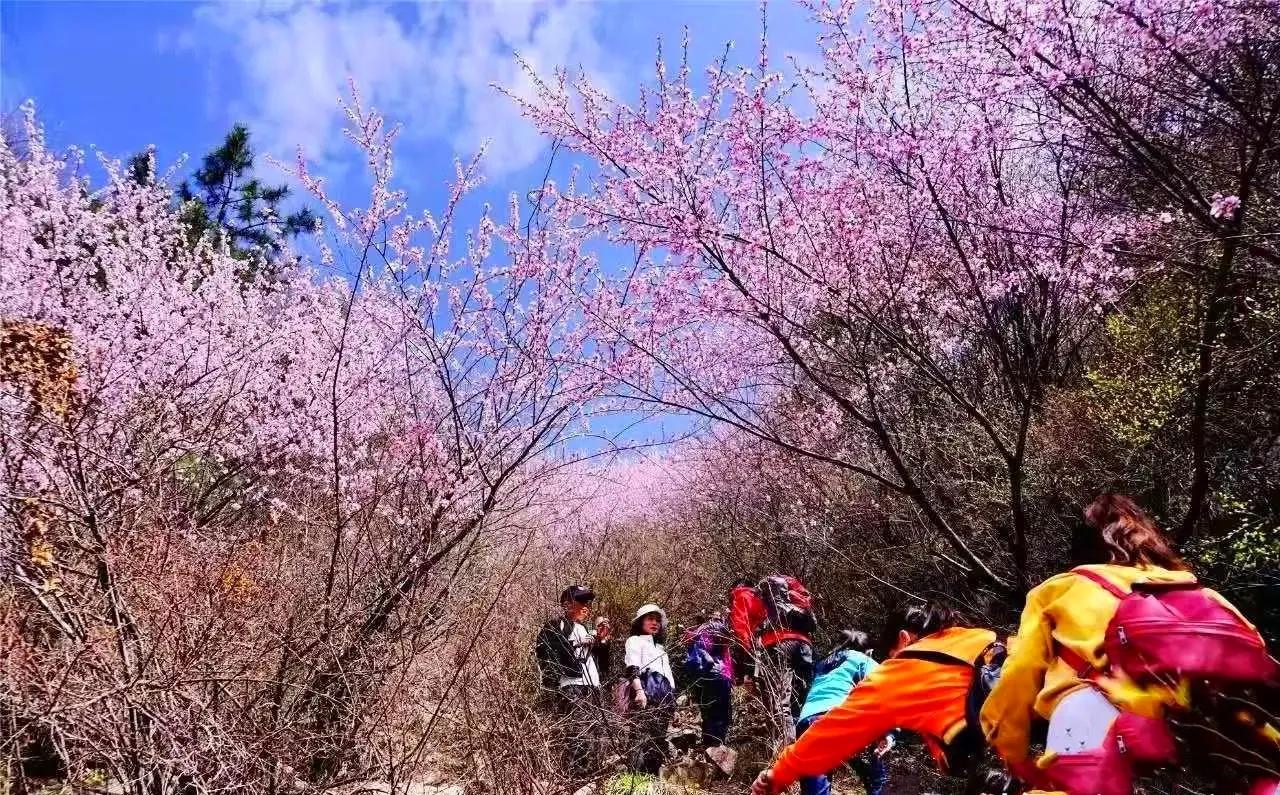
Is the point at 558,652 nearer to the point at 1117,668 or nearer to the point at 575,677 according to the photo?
the point at 575,677

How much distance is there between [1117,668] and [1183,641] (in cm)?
12

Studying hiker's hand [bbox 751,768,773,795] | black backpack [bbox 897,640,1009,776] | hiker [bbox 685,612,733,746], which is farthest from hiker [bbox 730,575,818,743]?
black backpack [bbox 897,640,1009,776]

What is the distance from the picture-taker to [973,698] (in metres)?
2.00

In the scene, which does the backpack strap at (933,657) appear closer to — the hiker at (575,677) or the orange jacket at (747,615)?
the hiker at (575,677)

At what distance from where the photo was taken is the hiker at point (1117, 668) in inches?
59.9

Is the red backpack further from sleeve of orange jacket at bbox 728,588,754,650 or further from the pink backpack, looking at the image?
the pink backpack

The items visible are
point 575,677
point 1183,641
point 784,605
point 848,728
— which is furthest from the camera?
point 784,605

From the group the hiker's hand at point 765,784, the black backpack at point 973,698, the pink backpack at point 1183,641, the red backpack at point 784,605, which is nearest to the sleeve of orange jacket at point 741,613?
the red backpack at point 784,605

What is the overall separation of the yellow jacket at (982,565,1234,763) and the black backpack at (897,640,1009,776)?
17cm

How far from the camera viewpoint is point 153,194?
1063 centimetres

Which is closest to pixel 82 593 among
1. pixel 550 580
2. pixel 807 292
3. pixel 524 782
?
pixel 524 782

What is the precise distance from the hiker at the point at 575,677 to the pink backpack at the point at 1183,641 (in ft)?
10.8

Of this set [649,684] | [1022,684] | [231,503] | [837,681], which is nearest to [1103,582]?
[1022,684]

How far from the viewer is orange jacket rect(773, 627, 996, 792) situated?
2.00 meters
